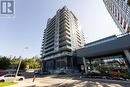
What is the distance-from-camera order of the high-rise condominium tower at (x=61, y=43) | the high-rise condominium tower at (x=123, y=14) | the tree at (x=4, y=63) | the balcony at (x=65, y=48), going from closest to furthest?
the high-rise condominium tower at (x=123, y=14) < the tree at (x=4, y=63) < the balcony at (x=65, y=48) < the high-rise condominium tower at (x=61, y=43)

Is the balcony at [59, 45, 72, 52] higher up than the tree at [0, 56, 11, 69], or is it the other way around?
the balcony at [59, 45, 72, 52]

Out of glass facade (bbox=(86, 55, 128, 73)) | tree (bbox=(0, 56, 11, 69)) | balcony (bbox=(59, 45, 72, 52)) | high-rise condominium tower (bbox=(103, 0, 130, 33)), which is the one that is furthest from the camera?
balcony (bbox=(59, 45, 72, 52))

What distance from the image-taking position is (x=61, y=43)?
8700cm

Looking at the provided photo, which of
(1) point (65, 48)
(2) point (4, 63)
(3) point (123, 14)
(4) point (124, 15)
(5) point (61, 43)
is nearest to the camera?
(4) point (124, 15)

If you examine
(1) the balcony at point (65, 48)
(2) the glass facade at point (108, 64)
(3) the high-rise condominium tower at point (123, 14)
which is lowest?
(2) the glass facade at point (108, 64)

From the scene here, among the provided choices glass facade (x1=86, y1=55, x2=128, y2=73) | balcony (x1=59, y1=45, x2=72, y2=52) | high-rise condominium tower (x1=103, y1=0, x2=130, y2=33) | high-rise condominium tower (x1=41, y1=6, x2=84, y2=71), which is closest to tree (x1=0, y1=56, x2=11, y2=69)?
high-rise condominium tower (x1=41, y1=6, x2=84, y2=71)

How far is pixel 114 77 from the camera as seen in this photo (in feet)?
109

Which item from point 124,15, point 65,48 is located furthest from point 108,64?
point 65,48

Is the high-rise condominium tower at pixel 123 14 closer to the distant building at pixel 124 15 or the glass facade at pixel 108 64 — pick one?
the distant building at pixel 124 15

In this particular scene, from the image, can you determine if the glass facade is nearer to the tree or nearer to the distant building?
the distant building

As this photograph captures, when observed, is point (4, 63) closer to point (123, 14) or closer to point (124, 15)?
point (123, 14)

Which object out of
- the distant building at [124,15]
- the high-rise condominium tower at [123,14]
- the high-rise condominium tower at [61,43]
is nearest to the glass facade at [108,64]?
the distant building at [124,15]

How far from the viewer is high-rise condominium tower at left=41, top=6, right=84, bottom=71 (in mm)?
84750

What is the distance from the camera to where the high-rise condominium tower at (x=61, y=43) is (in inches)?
3337
